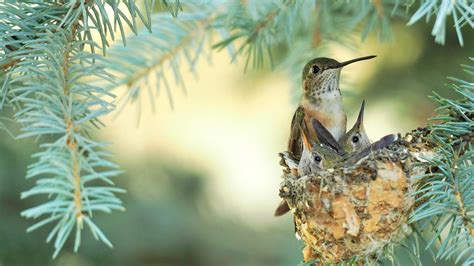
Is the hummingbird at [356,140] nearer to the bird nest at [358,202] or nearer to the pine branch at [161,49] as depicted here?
the bird nest at [358,202]

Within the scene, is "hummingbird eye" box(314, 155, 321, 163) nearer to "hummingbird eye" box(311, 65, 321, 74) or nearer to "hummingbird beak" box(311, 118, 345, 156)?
"hummingbird beak" box(311, 118, 345, 156)

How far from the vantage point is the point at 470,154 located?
1.88 m

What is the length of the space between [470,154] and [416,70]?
179cm

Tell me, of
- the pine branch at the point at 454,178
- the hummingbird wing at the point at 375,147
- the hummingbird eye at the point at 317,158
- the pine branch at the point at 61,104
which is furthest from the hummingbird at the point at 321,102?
the pine branch at the point at 61,104

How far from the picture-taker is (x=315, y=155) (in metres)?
3.14

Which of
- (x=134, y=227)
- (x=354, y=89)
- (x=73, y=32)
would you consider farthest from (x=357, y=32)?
(x=73, y=32)

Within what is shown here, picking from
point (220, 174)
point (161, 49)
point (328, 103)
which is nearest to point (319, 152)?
point (328, 103)

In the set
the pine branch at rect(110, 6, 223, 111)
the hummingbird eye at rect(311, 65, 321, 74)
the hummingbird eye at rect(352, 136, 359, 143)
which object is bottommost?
the hummingbird eye at rect(352, 136, 359, 143)

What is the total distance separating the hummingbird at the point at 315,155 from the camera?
3027 millimetres

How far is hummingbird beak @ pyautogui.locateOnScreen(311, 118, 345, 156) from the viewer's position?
3.24 metres

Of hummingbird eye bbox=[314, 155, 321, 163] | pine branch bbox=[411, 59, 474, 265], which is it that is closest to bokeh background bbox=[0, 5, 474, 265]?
hummingbird eye bbox=[314, 155, 321, 163]

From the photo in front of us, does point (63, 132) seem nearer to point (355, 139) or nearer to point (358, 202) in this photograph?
point (358, 202)

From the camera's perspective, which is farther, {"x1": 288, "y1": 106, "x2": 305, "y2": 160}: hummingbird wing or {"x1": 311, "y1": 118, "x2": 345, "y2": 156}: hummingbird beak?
{"x1": 288, "y1": 106, "x2": 305, "y2": 160}: hummingbird wing

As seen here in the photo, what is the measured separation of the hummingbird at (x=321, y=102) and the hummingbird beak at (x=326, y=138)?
5cm
